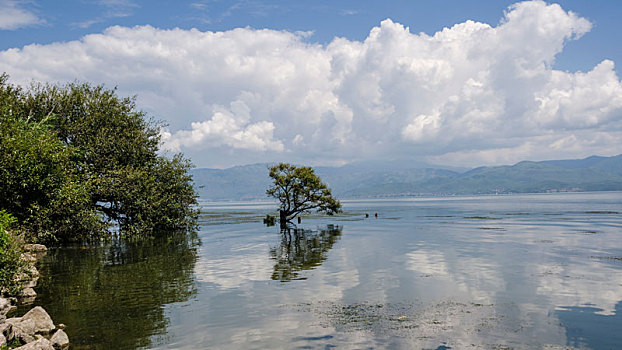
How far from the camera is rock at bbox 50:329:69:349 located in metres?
17.0

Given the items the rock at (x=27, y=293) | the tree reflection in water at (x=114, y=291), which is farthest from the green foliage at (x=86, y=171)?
the rock at (x=27, y=293)

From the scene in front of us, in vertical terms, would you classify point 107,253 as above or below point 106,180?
below

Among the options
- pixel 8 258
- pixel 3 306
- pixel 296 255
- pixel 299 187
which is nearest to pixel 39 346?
pixel 3 306

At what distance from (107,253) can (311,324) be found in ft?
127

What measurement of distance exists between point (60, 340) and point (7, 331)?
73.4 inches

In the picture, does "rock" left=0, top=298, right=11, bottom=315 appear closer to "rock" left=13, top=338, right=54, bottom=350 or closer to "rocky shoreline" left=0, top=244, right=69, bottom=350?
"rocky shoreline" left=0, top=244, right=69, bottom=350

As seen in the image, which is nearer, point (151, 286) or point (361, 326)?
point (361, 326)

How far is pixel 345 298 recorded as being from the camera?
2555 centimetres

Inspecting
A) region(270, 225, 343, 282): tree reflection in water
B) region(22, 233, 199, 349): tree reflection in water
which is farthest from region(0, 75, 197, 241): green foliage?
region(270, 225, 343, 282): tree reflection in water

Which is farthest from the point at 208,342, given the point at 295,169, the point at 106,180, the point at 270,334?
the point at 295,169

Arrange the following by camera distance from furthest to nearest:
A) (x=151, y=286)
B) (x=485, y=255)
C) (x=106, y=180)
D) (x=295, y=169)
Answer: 1. (x=295, y=169)
2. (x=106, y=180)
3. (x=485, y=255)
4. (x=151, y=286)

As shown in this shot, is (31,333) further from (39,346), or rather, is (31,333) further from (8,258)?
(8,258)

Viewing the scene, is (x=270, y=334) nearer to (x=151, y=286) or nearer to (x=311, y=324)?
(x=311, y=324)

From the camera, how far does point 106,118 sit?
216 feet
